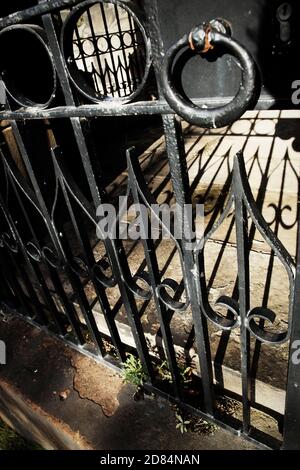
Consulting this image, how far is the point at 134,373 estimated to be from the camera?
1.92 metres

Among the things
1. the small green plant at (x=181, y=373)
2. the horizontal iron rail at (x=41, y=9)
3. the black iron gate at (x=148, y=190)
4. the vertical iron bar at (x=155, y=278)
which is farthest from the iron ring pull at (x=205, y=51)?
the small green plant at (x=181, y=373)

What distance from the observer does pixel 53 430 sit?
77.8 inches

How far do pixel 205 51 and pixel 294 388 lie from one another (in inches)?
46.7

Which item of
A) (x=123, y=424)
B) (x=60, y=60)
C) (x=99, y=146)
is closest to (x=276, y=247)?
(x=60, y=60)

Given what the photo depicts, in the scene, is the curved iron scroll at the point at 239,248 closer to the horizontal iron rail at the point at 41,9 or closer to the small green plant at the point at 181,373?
the horizontal iron rail at the point at 41,9

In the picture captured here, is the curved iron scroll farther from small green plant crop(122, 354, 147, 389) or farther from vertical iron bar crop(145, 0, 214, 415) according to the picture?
small green plant crop(122, 354, 147, 389)

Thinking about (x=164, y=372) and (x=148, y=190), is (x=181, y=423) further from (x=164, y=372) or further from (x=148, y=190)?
(x=148, y=190)

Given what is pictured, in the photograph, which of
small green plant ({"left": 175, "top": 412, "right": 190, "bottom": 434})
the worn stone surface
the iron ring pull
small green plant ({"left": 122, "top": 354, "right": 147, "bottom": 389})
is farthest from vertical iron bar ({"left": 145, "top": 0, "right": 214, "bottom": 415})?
small green plant ({"left": 122, "top": 354, "right": 147, "bottom": 389})

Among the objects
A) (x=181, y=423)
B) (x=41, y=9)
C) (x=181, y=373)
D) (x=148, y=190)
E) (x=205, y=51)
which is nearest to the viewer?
(x=205, y=51)

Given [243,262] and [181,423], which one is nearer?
[243,262]

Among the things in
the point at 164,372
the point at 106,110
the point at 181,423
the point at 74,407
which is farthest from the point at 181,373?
the point at 106,110

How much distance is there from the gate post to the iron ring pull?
0.44 meters

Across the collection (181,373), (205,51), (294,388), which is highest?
(205,51)
